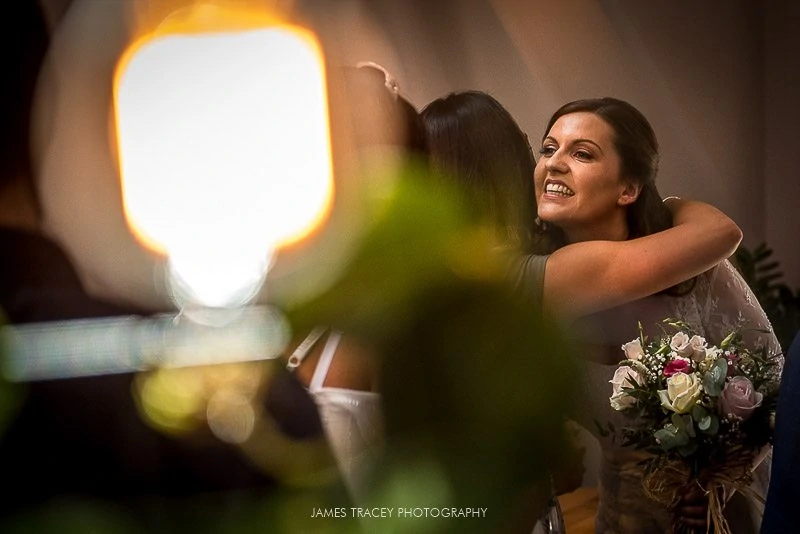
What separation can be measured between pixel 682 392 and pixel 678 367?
0.17 ft

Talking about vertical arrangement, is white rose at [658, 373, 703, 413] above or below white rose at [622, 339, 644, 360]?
below

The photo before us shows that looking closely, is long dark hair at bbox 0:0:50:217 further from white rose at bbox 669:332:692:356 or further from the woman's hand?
the woman's hand

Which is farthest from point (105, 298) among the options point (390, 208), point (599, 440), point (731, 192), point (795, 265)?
point (795, 265)

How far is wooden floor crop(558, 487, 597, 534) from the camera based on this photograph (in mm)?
1627

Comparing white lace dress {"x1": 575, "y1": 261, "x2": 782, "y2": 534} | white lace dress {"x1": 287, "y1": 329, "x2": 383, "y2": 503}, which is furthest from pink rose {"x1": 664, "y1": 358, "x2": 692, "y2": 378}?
white lace dress {"x1": 287, "y1": 329, "x2": 383, "y2": 503}

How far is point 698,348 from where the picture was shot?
4.96 feet

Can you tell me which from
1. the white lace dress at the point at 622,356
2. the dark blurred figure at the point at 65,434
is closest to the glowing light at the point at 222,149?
the dark blurred figure at the point at 65,434

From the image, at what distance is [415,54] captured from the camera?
1.66m

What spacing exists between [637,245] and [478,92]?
0.45 metres

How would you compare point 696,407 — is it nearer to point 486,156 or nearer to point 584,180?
point 584,180

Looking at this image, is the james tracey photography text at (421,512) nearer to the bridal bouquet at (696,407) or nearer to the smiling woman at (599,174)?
the bridal bouquet at (696,407)

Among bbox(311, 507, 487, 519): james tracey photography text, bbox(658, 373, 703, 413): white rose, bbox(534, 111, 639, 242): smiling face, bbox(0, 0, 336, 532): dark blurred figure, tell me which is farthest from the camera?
bbox(0, 0, 336, 532): dark blurred figure

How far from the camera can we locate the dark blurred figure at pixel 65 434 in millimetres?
1792

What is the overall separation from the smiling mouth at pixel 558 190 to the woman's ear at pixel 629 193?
0.32 ft
